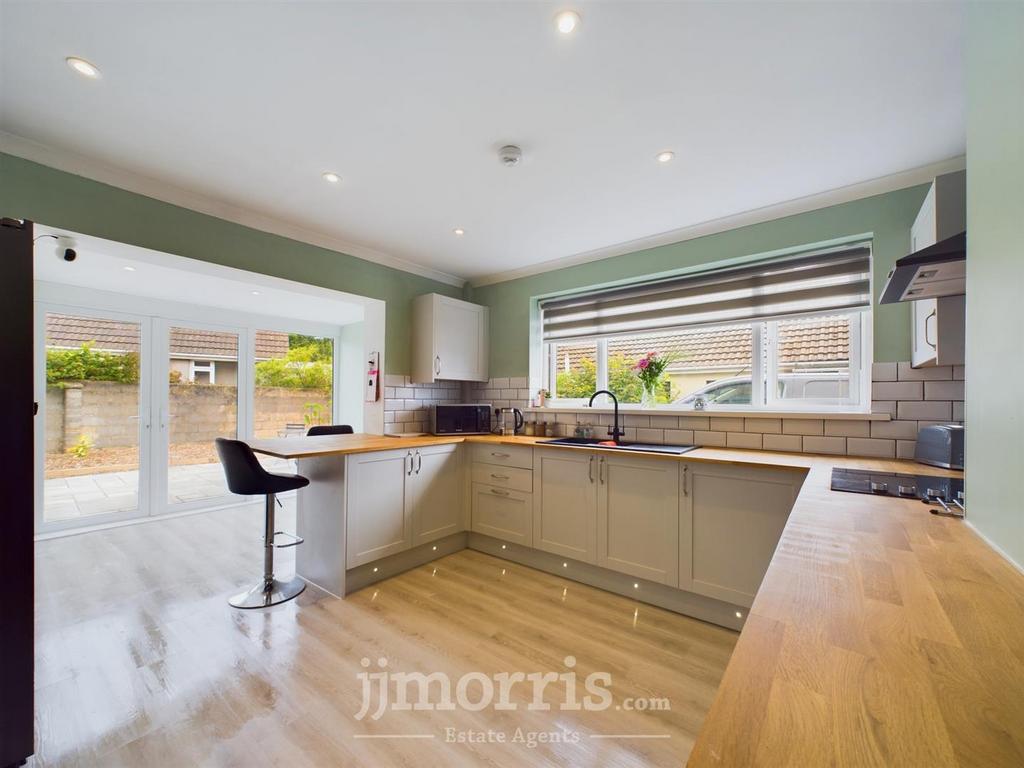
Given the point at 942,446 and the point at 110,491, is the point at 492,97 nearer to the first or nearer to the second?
the point at 942,446

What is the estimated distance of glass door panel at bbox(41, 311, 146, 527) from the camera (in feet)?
12.5

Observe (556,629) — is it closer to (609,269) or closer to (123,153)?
(609,269)

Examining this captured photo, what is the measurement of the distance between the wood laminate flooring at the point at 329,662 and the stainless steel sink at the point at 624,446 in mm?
931

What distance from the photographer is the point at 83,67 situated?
5.38 feet

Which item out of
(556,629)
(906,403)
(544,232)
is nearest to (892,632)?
(556,629)

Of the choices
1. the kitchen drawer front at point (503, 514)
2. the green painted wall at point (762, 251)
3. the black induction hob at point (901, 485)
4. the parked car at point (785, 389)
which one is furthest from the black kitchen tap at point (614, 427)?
the black induction hob at point (901, 485)

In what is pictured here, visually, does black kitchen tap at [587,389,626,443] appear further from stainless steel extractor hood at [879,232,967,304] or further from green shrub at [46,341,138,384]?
green shrub at [46,341,138,384]

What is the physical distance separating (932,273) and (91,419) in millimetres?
6019

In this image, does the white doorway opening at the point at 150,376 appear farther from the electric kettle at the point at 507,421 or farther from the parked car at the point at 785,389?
the parked car at the point at 785,389

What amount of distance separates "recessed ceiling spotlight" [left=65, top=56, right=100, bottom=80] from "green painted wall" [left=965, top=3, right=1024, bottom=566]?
9.14 feet

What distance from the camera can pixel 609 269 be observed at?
3533 mm

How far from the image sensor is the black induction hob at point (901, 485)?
1505 mm

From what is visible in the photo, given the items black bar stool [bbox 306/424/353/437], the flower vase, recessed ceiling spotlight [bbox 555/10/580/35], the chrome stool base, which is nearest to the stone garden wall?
black bar stool [bbox 306/424/353/437]

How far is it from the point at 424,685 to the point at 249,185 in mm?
2816
